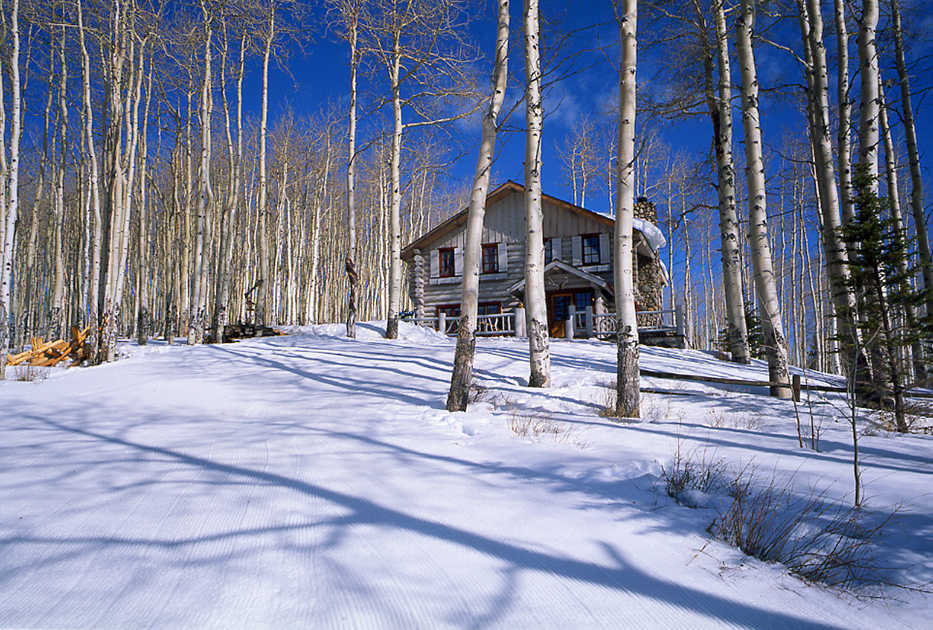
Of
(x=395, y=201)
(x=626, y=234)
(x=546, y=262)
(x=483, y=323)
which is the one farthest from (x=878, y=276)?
(x=483, y=323)

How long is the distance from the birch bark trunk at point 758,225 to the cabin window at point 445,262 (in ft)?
43.8

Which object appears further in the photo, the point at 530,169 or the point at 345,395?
the point at 530,169

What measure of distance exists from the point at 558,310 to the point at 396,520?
669 inches

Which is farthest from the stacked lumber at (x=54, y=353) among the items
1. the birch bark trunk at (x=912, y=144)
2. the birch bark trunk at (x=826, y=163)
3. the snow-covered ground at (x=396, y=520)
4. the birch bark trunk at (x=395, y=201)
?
the birch bark trunk at (x=912, y=144)

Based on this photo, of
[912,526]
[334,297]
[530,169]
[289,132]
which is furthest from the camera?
[334,297]

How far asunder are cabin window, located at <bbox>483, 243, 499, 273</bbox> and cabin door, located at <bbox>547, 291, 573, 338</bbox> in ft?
10.0

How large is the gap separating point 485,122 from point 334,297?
29.6 meters

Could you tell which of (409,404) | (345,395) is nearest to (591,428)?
(409,404)

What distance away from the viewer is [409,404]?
5.78 metres

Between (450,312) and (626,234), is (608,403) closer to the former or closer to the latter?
(626,234)

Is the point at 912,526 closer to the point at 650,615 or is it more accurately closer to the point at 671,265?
the point at 650,615

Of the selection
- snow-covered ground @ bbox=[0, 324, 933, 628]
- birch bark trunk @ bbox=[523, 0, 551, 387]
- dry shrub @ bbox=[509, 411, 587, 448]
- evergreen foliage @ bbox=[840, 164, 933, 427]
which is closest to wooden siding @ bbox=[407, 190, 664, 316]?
birch bark trunk @ bbox=[523, 0, 551, 387]

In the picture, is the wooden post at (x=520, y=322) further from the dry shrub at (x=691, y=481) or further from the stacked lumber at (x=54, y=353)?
the stacked lumber at (x=54, y=353)

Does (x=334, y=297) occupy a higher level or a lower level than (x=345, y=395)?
higher
